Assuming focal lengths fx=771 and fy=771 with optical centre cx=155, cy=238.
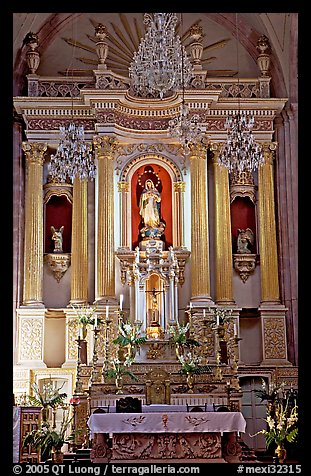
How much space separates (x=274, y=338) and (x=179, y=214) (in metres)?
3.55

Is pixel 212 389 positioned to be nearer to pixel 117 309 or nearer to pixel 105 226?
pixel 117 309

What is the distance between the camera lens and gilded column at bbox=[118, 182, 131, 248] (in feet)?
57.8

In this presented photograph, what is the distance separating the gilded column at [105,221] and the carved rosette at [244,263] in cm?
290

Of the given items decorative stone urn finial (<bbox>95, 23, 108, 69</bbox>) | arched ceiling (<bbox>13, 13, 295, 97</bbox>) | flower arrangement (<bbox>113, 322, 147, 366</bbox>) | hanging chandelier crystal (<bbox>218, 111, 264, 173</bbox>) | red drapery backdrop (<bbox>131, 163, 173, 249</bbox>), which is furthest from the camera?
arched ceiling (<bbox>13, 13, 295, 97</bbox>)

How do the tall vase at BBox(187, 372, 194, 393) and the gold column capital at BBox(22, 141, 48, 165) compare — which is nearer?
the tall vase at BBox(187, 372, 194, 393)

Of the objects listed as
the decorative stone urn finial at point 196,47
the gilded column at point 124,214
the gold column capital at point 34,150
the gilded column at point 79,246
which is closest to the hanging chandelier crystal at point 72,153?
the gilded column at point 79,246

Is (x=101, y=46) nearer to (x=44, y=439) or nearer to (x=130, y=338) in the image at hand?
(x=130, y=338)

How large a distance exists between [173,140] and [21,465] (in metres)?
10.8

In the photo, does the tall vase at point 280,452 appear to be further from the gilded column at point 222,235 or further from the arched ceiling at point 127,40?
the arched ceiling at point 127,40

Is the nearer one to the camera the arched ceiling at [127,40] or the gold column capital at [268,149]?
the gold column capital at [268,149]

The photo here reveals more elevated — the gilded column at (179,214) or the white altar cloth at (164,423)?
the gilded column at (179,214)

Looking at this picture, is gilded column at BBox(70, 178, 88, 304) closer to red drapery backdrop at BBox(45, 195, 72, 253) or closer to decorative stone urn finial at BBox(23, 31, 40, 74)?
red drapery backdrop at BBox(45, 195, 72, 253)

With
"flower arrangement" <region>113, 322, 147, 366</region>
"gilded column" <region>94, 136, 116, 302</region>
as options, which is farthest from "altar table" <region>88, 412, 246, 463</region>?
"gilded column" <region>94, 136, 116, 302</region>

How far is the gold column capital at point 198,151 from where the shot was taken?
1764 centimetres
